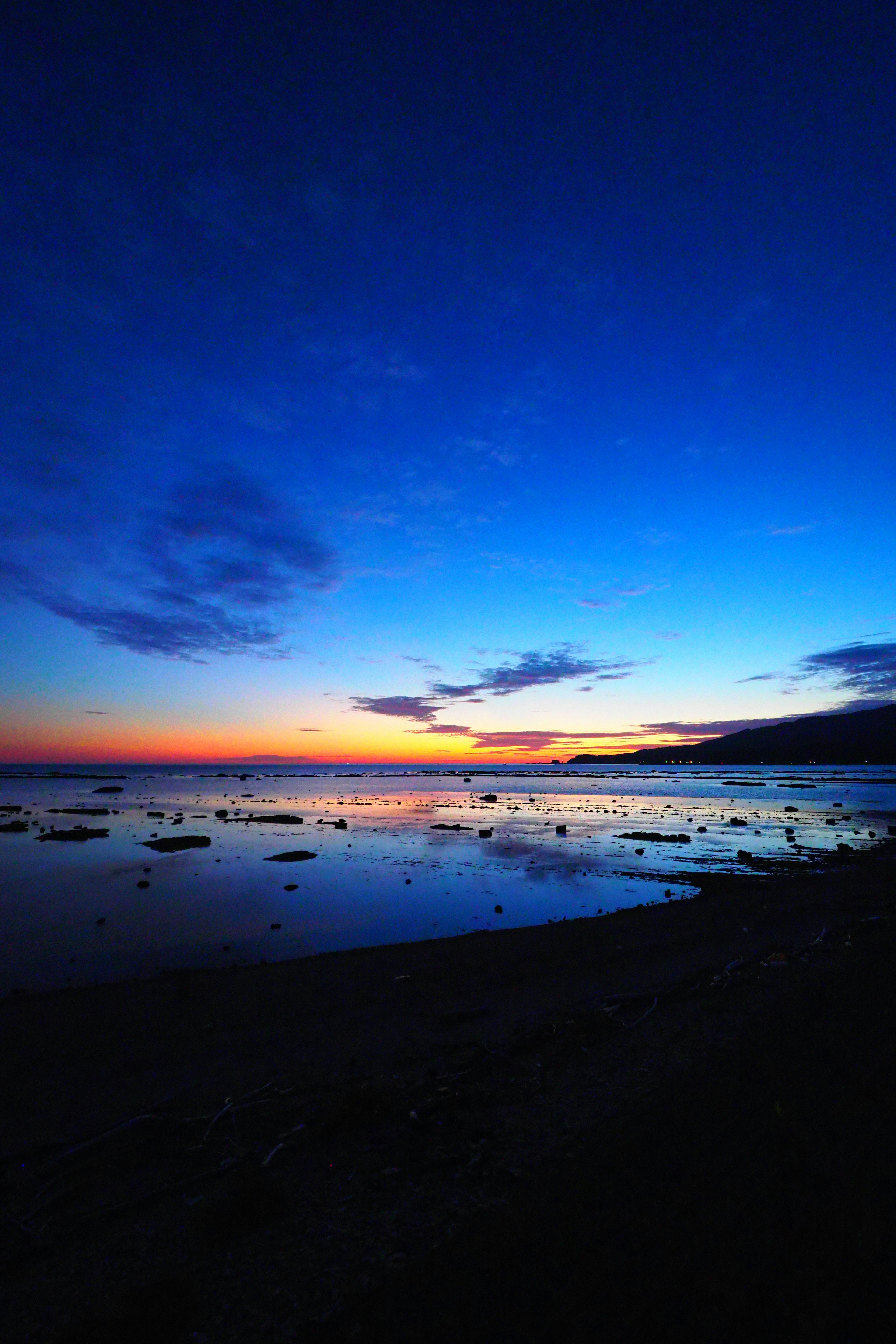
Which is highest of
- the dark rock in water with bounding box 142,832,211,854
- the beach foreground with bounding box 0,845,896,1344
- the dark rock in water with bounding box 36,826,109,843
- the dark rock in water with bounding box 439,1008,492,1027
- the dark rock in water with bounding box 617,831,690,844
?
the beach foreground with bounding box 0,845,896,1344

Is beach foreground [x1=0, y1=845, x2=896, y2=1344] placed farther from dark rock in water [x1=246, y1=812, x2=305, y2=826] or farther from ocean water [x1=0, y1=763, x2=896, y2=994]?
dark rock in water [x1=246, y1=812, x2=305, y2=826]

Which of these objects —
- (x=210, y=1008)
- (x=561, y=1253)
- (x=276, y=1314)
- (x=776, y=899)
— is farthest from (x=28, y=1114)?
A: (x=776, y=899)

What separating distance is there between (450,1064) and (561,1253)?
197 inches

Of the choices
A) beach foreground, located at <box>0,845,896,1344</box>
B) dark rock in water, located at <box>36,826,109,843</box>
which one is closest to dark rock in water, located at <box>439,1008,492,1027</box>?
beach foreground, located at <box>0,845,896,1344</box>

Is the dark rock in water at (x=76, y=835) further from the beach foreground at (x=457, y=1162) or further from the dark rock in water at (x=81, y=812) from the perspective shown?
the beach foreground at (x=457, y=1162)

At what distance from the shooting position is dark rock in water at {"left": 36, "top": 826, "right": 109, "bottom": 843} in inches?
1852

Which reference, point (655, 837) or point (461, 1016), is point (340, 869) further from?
point (655, 837)

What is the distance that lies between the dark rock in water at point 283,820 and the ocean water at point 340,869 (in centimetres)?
82

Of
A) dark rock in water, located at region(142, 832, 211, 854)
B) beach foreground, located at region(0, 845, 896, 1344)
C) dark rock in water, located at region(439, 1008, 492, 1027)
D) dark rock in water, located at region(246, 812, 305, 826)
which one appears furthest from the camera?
dark rock in water, located at region(246, 812, 305, 826)

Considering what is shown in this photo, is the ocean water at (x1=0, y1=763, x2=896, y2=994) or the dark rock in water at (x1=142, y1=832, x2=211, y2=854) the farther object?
the dark rock in water at (x1=142, y1=832, x2=211, y2=854)

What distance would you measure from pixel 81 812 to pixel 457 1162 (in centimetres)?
7834

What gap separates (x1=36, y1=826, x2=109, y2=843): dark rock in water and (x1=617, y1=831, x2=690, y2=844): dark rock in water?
44.6 metres

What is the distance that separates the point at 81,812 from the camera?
69.8m

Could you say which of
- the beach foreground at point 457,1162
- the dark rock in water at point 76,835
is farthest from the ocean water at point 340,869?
the beach foreground at point 457,1162
